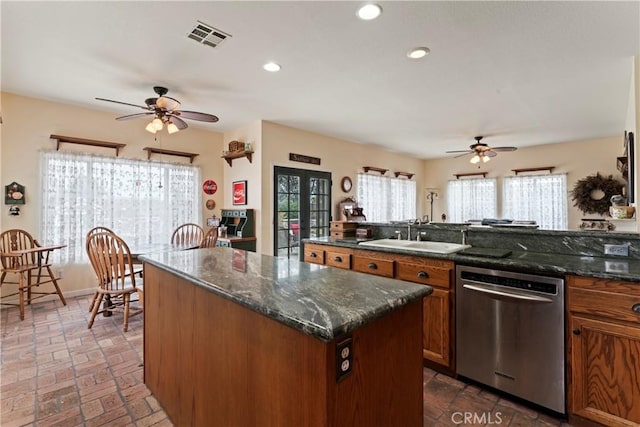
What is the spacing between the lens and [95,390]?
207 centimetres

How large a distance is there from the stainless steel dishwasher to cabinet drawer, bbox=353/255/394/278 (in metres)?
0.55

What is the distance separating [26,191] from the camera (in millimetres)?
3740

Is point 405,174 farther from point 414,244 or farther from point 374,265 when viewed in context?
point 374,265

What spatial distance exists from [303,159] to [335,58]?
2602 millimetres

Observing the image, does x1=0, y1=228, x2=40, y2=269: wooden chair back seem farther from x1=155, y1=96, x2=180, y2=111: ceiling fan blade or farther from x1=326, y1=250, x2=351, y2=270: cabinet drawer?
x1=326, y1=250, x2=351, y2=270: cabinet drawer

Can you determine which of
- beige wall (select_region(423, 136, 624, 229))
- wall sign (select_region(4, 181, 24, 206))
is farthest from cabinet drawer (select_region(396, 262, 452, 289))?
beige wall (select_region(423, 136, 624, 229))

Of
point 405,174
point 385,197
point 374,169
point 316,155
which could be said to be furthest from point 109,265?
point 405,174

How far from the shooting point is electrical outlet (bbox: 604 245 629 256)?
1.98 meters

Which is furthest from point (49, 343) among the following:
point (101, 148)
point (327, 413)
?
point (327, 413)

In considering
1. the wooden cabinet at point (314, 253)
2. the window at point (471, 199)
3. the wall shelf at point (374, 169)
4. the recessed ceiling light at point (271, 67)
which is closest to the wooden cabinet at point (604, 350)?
the wooden cabinet at point (314, 253)

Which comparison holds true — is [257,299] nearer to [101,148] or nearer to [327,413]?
[327,413]

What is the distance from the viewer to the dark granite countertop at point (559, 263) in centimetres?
162

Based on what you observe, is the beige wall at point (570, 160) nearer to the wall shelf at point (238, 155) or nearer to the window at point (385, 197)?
the window at point (385, 197)

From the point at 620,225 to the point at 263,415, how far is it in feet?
14.1
